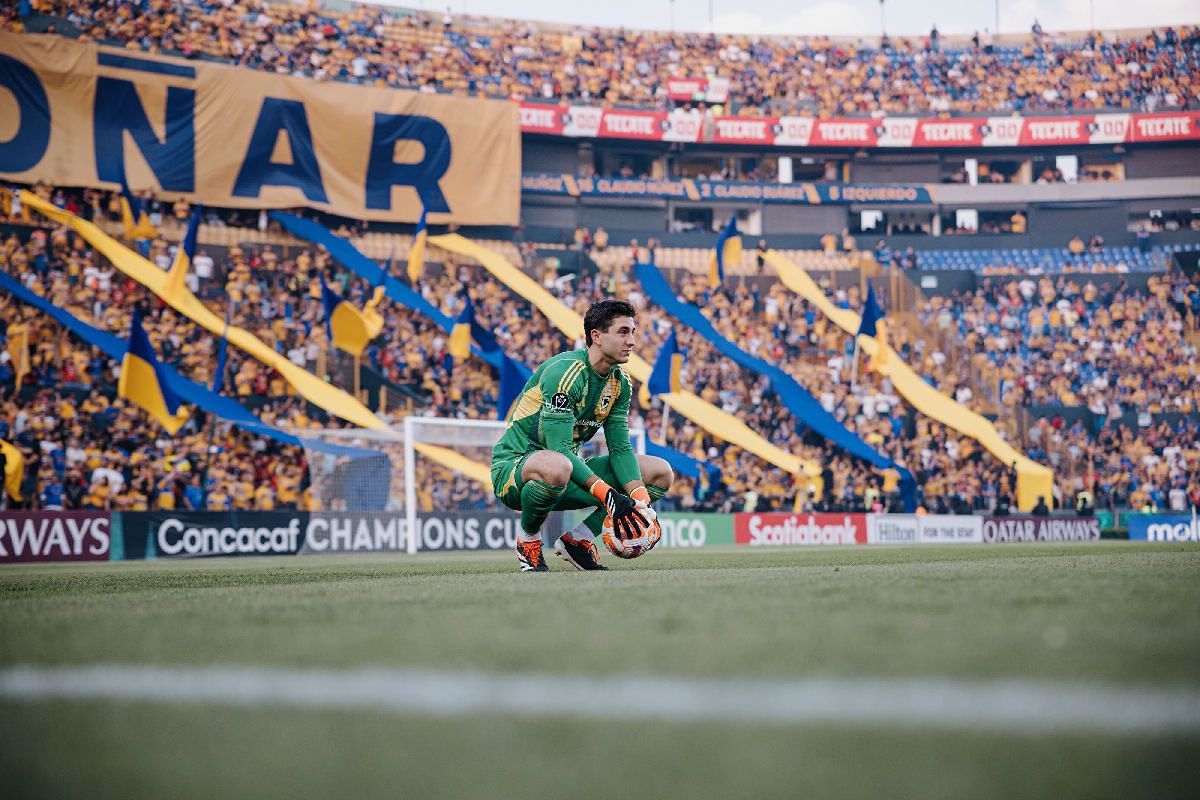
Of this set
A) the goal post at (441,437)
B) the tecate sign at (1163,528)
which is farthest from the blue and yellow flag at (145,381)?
the tecate sign at (1163,528)

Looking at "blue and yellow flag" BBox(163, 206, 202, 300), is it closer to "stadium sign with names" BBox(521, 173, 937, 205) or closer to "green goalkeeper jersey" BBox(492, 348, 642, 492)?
"stadium sign with names" BBox(521, 173, 937, 205)

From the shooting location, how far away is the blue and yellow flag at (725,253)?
3547 cm

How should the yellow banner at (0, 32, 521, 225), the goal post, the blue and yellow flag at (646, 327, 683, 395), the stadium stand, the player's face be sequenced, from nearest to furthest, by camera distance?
the player's face < the goal post < the stadium stand < the blue and yellow flag at (646, 327, 683, 395) < the yellow banner at (0, 32, 521, 225)

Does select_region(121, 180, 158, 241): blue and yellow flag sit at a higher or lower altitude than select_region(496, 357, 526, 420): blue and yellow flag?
higher

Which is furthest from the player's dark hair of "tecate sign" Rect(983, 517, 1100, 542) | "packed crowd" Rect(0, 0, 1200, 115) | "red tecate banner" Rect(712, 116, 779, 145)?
"red tecate banner" Rect(712, 116, 779, 145)

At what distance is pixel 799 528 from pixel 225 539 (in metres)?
13.2

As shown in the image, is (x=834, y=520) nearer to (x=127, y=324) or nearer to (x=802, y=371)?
(x=802, y=371)

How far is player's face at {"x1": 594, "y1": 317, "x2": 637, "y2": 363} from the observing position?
8.56 m

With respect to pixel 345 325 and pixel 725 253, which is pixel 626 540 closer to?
pixel 345 325

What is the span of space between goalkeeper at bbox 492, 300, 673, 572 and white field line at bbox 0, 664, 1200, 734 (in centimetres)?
539

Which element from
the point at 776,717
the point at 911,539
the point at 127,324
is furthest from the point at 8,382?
the point at 776,717

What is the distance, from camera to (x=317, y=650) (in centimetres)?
344

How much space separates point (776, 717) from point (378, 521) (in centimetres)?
2086

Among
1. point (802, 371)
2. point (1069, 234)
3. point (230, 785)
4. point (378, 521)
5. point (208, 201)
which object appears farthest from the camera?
point (1069, 234)
